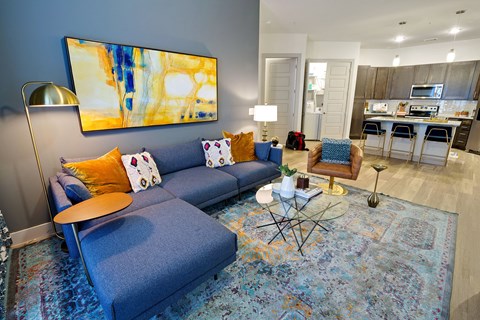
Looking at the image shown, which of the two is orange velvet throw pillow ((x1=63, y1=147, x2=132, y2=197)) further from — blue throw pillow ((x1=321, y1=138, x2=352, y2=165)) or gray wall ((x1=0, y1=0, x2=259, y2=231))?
blue throw pillow ((x1=321, y1=138, x2=352, y2=165))

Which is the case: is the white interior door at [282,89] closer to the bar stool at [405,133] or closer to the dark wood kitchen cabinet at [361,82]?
the bar stool at [405,133]

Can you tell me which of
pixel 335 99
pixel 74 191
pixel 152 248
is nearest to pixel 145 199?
pixel 74 191

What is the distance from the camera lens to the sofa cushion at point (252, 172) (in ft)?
9.62

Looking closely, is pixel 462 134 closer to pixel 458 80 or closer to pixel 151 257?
pixel 458 80

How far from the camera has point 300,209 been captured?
2045mm

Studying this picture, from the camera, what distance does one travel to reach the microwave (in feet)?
20.5

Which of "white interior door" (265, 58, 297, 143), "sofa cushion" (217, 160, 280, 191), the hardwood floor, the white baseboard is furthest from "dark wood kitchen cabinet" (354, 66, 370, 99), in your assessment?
the white baseboard

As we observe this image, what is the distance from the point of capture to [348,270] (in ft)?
6.08

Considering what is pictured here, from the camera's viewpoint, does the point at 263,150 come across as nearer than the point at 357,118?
Yes

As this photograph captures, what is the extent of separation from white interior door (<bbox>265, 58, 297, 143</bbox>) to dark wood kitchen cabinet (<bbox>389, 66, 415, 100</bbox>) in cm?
351

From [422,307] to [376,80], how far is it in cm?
724

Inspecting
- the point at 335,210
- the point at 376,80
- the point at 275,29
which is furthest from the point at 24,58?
the point at 376,80

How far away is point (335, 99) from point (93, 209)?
22.3 ft

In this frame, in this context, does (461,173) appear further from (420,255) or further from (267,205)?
(267,205)
